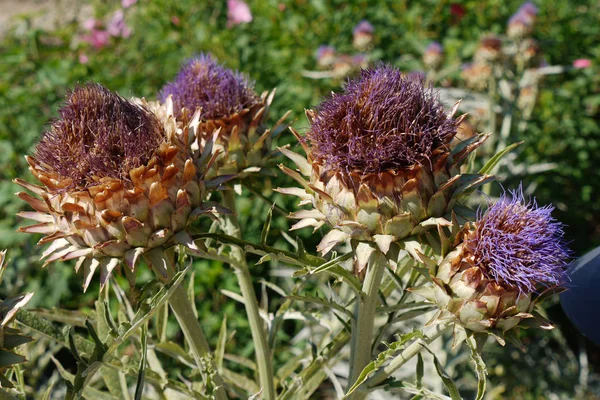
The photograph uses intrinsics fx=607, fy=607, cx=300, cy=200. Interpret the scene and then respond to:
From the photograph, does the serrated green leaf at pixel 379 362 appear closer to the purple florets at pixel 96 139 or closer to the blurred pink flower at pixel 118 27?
the purple florets at pixel 96 139

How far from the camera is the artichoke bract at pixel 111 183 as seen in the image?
1029mm

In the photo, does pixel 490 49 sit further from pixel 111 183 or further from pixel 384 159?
pixel 111 183

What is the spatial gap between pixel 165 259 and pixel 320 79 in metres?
1.90

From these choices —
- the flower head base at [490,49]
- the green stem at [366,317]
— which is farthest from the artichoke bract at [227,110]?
the flower head base at [490,49]

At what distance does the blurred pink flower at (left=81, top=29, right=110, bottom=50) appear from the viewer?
2.92 meters

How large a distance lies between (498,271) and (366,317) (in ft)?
0.78

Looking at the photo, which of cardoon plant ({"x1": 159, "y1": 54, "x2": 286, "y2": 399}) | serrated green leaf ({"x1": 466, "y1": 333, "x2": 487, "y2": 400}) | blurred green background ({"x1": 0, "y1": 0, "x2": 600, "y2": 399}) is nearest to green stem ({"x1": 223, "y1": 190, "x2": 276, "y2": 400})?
cardoon plant ({"x1": 159, "y1": 54, "x2": 286, "y2": 399})

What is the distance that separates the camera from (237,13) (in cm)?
261

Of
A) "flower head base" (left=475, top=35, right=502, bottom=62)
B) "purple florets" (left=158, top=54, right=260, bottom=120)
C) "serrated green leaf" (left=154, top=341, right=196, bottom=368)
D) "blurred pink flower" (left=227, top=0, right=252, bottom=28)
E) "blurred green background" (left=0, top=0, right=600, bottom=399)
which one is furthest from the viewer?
"blurred pink flower" (left=227, top=0, right=252, bottom=28)

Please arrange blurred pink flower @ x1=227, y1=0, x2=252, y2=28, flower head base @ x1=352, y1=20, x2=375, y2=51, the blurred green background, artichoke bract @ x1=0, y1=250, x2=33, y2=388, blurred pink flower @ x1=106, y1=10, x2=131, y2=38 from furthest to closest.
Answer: blurred pink flower @ x1=106, y1=10, x2=131, y2=38 < flower head base @ x1=352, y1=20, x2=375, y2=51 < blurred pink flower @ x1=227, y1=0, x2=252, y2=28 < the blurred green background < artichoke bract @ x1=0, y1=250, x2=33, y2=388

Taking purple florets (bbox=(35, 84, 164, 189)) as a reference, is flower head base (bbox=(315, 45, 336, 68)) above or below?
above

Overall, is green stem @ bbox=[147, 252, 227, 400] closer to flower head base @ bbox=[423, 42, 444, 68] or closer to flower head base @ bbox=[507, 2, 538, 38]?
flower head base @ bbox=[423, 42, 444, 68]

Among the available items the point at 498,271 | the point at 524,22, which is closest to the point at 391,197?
the point at 498,271

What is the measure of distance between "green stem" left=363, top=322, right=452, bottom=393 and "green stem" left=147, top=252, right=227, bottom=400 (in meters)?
0.28
